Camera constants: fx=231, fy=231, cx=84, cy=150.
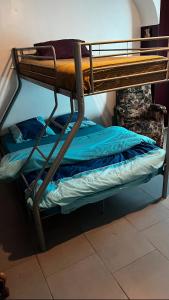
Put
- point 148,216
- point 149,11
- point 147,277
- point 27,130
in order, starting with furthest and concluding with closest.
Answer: point 149,11, point 27,130, point 148,216, point 147,277

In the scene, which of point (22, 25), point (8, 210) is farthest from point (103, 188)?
point (22, 25)

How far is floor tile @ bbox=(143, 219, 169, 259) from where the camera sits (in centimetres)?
170

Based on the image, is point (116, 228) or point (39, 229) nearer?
point (39, 229)

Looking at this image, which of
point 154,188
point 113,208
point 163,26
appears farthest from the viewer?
point 163,26

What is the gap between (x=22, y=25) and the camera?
104 inches

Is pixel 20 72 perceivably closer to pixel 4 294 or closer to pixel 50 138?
pixel 50 138

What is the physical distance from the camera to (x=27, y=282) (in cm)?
151

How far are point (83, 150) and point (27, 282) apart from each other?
3.66 ft

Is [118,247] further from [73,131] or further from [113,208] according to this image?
[73,131]

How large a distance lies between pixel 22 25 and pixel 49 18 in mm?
337

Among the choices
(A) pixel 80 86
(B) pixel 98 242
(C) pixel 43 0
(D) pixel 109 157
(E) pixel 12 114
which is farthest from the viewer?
(E) pixel 12 114

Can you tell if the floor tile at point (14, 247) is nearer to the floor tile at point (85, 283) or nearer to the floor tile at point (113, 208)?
the floor tile at point (85, 283)

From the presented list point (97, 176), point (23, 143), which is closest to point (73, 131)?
point (97, 176)

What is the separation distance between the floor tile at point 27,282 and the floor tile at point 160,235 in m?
0.84
